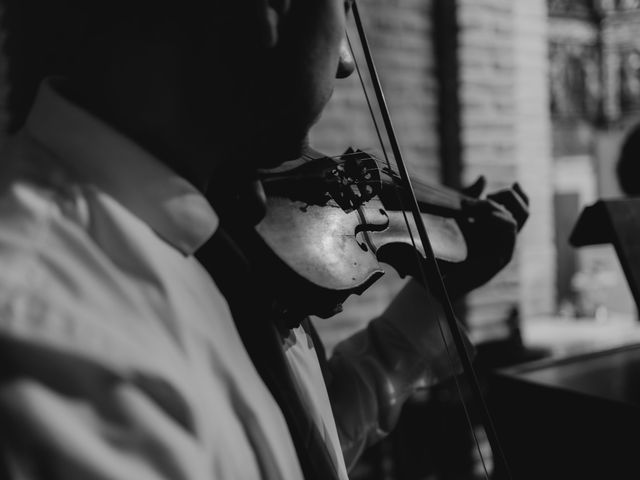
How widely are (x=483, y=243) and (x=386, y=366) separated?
30 cm

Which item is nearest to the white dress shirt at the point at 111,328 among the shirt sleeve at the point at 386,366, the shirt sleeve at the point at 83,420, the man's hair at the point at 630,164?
the shirt sleeve at the point at 83,420

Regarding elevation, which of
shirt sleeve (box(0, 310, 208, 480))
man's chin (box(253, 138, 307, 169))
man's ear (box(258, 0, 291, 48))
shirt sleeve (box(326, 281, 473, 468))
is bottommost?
shirt sleeve (box(326, 281, 473, 468))

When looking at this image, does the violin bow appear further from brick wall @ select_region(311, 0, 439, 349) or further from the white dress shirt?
brick wall @ select_region(311, 0, 439, 349)

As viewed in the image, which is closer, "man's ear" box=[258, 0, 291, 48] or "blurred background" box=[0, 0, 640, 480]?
"man's ear" box=[258, 0, 291, 48]

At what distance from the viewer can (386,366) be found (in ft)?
3.48

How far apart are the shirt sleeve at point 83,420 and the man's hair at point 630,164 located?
1305mm

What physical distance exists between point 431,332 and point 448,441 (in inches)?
71.5

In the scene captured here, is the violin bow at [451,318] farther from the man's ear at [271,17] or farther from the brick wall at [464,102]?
the brick wall at [464,102]

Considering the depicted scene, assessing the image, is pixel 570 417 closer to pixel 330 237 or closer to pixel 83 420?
pixel 330 237

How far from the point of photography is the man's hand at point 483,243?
112 centimetres

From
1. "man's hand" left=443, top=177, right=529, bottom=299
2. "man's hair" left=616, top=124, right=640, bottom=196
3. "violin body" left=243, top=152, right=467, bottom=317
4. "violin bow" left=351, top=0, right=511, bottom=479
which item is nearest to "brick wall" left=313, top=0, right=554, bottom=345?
"man's hair" left=616, top=124, right=640, bottom=196

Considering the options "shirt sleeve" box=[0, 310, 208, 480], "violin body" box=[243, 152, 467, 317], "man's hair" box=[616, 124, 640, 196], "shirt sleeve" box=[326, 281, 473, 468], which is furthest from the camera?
"man's hair" box=[616, 124, 640, 196]

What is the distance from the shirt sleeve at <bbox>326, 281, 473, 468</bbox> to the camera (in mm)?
1007

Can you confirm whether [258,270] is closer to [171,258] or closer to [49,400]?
[171,258]
